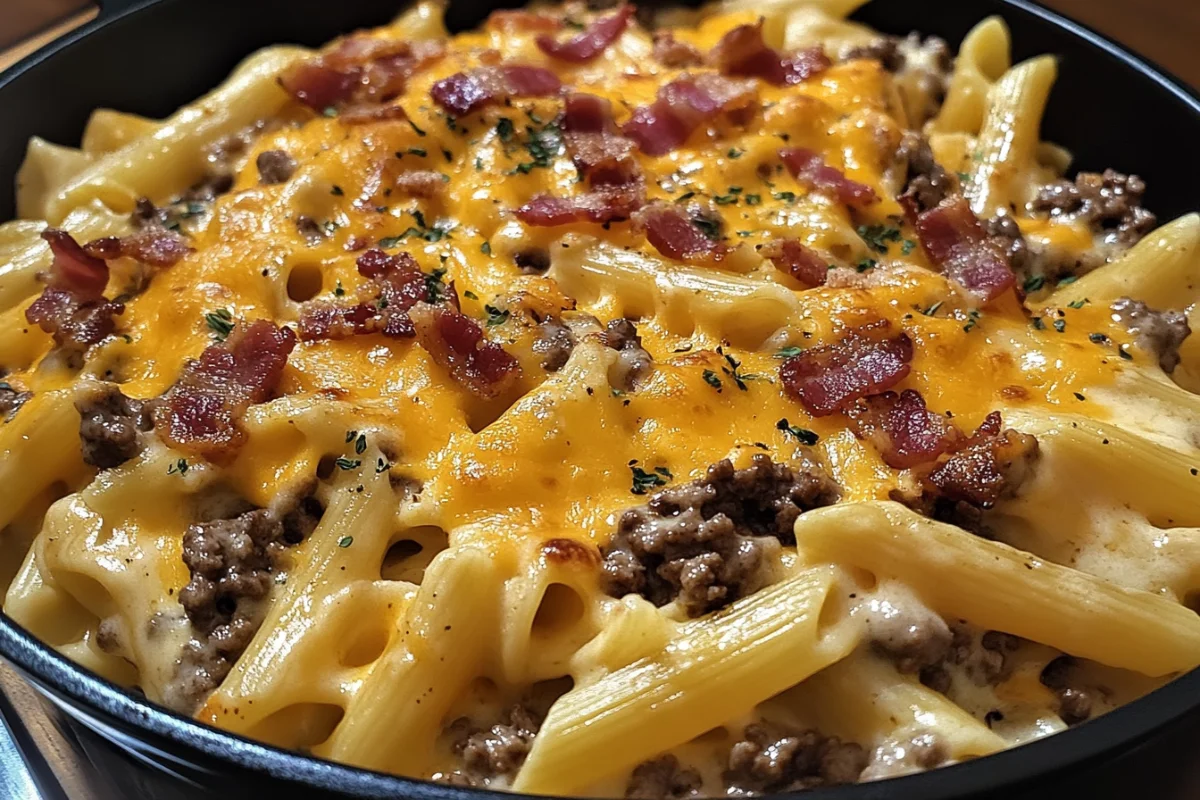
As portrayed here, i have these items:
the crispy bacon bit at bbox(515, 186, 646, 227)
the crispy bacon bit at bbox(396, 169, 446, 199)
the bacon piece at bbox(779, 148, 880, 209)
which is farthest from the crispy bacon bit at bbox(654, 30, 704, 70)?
the crispy bacon bit at bbox(396, 169, 446, 199)

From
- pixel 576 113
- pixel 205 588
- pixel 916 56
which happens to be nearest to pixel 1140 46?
pixel 916 56

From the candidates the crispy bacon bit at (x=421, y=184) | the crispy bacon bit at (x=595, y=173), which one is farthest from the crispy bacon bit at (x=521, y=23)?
the crispy bacon bit at (x=421, y=184)

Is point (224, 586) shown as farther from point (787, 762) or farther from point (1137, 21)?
point (1137, 21)

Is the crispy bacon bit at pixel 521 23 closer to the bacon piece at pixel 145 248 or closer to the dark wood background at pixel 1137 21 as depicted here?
the bacon piece at pixel 145 248

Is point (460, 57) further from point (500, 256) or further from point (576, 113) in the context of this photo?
point (500, 256)

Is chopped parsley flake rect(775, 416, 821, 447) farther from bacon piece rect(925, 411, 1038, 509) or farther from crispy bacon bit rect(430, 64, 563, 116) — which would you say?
crispy bacon bit rect(430, 64, 563, 116)
